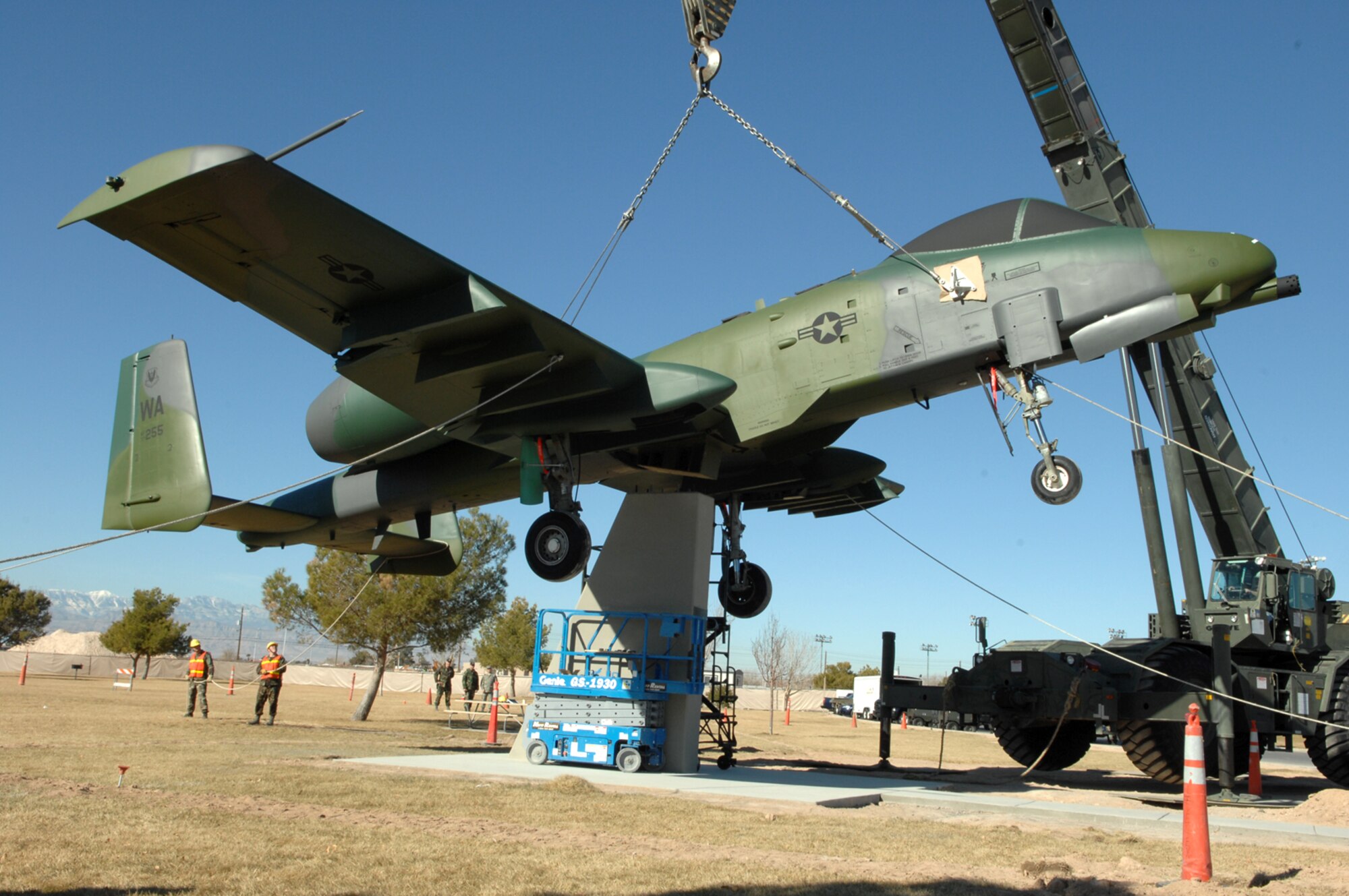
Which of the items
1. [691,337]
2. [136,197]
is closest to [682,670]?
[691,337]

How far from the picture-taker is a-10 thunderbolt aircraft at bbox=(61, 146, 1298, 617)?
31.2ft

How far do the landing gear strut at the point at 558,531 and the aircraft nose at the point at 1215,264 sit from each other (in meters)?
6.77

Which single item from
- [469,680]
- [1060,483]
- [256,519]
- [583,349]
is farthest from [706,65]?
[469,680]

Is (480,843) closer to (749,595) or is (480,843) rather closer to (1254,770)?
(749,595)

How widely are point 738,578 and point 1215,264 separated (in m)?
7.71

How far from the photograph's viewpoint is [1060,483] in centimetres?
995

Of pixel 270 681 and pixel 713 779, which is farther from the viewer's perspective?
pixel 270 681

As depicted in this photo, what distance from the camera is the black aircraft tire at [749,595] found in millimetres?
14719

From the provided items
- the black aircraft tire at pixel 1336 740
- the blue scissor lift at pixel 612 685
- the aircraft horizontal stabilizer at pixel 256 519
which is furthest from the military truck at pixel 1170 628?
the aircraft horizontal stabilizer at pixel 256 519

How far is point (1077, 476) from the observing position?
388 inches

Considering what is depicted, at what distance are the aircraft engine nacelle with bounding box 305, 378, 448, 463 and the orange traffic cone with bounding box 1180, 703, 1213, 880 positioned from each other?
951cm

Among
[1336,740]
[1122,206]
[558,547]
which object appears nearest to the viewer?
[558,547]

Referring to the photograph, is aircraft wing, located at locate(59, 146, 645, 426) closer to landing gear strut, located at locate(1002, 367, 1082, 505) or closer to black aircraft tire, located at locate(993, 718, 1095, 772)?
landing gear strut, located at locate(1002, 367, 1082, 505)

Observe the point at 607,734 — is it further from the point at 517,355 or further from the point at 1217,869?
the point at 1217,869
